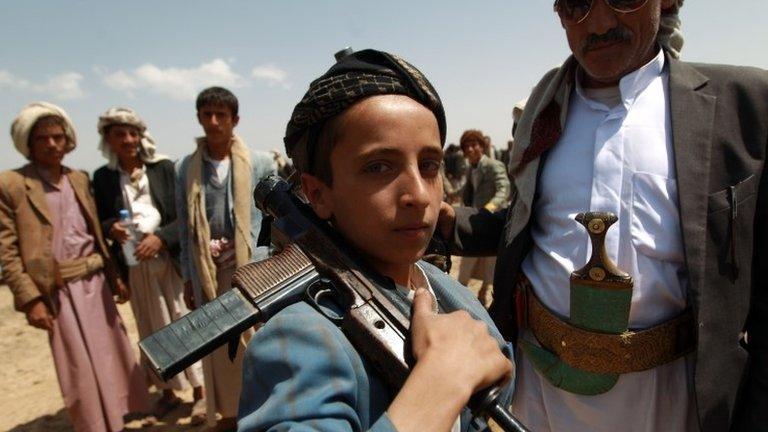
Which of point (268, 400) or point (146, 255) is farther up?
point (268, 400)

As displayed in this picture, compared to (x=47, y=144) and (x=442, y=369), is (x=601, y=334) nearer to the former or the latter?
(x=442, y=369)

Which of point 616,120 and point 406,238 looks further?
point 616,120

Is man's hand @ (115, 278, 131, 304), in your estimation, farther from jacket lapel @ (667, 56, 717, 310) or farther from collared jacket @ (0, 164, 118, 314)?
jacket lapel @ (667, 56, 717, 310)

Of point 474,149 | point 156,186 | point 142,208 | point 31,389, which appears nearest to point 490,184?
point 474,149

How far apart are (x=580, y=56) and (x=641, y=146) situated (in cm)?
38

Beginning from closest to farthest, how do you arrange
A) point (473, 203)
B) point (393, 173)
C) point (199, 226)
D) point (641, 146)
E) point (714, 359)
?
point (393, 173) → point (714, 359) → point (641, 146) → point (199, 226) → point (473, 203)

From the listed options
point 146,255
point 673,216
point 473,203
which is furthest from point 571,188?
point 473,203

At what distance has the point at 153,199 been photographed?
161 inches

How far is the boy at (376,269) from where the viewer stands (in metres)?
0.86

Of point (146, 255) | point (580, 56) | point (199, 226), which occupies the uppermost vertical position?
point (580, 56)

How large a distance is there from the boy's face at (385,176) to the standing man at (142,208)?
3275 mm

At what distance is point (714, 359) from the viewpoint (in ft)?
4.96

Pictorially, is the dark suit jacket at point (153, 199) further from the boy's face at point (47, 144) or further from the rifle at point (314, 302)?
the rifle at point (314, 302)

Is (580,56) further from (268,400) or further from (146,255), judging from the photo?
(146,255)
